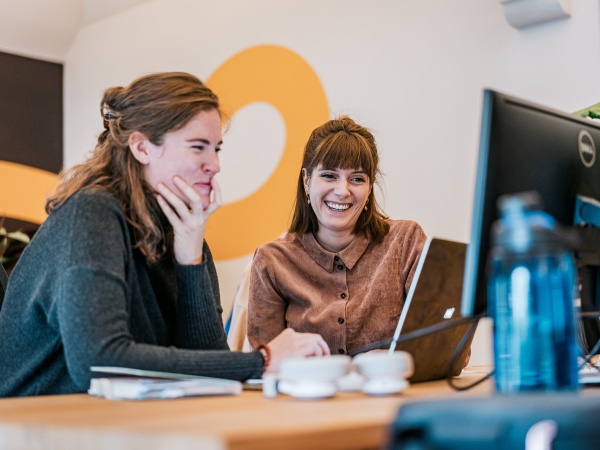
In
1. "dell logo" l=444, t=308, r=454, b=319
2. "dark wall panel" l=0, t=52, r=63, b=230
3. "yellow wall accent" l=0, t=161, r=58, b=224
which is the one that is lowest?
"dell logo" l=444, t=308, r=454, b=319

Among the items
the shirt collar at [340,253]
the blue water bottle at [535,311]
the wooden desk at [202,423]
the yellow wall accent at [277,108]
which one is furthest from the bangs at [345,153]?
the yellow wall accent at [277,108]

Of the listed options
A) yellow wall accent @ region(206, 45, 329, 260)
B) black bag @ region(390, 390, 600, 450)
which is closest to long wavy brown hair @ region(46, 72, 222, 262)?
black bag @ region(390, 390, 600, 450)

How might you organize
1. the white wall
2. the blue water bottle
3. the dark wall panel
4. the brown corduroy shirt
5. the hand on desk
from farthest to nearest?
the dark wall panel
the white wall
the brown corduroy shirt
the hand on desk
the blue water bottle

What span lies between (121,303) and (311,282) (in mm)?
1008

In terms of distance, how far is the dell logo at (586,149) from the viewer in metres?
1.43

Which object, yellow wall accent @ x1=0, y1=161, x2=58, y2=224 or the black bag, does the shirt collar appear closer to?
the black bag

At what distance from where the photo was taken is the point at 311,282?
93.7 inches

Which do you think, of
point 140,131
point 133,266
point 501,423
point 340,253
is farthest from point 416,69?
point 501,423

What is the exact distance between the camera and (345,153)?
251cm

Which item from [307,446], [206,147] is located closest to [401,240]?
[206,147]

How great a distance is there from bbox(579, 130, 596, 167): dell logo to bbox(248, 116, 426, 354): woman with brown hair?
2.98ft

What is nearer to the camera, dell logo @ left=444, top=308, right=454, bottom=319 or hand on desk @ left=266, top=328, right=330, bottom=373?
hand on desk @ left=266, top=328, right=330, bottom=373

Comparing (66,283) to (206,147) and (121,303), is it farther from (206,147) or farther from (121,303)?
(206,147)

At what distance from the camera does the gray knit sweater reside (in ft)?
4.58
